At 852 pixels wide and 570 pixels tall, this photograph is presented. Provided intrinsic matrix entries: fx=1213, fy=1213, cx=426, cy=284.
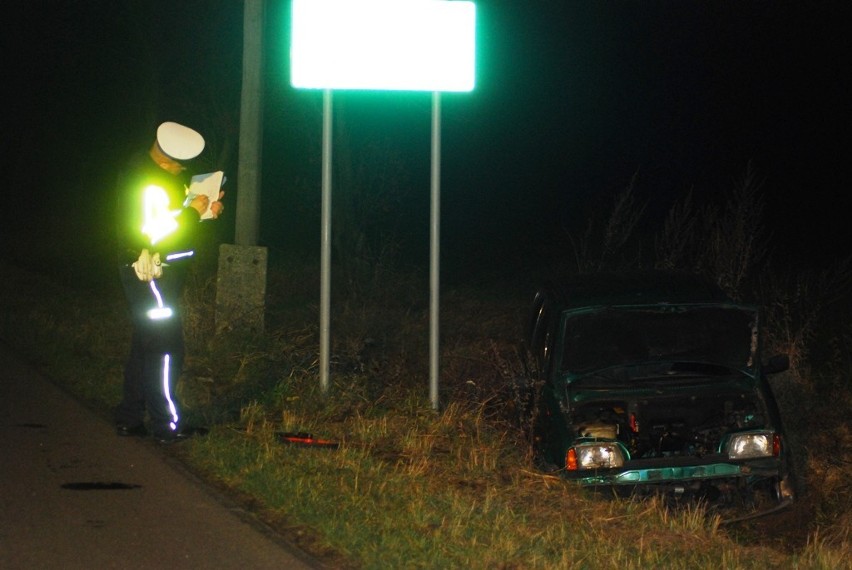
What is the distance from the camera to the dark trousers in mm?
8055

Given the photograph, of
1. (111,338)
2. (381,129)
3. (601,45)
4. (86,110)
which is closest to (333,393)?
(111,338)

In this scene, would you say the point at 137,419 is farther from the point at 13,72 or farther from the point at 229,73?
the point at 13,72

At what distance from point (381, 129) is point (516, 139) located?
623 inches

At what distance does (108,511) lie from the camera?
6.61 metres

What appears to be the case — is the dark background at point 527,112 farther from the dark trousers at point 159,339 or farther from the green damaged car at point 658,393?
the green damaged car at point 658,393

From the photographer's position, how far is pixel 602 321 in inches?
324

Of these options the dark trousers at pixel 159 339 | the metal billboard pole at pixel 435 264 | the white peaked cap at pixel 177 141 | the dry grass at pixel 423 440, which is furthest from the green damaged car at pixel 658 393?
the white peaked cap at pixel 177 141

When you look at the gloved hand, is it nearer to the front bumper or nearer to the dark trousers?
the dark trousers

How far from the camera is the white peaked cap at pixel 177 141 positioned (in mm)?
7871

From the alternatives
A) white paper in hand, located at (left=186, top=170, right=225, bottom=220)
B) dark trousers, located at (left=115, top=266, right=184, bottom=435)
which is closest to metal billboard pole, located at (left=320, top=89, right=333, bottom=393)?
white paper in hand, located at (left=186, top=170, right=225, bottom=220)

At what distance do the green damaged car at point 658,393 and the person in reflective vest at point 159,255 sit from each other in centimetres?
241

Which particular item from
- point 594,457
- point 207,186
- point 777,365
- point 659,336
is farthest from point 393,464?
point 777,365

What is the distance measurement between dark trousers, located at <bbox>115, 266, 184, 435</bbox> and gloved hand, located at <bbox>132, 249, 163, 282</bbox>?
0.05m

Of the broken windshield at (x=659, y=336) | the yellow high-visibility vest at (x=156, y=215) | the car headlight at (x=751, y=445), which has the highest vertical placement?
the yellow high-visibility vest at (x=156, y=215)
